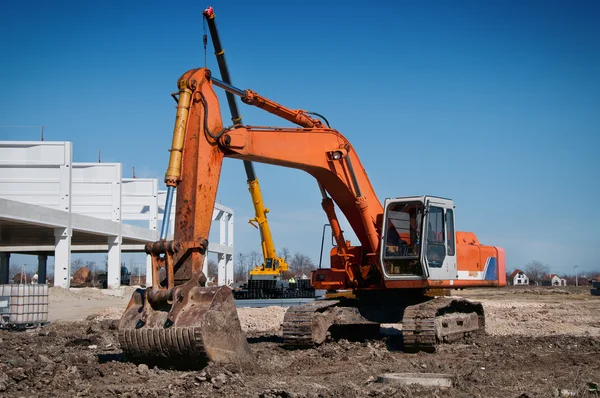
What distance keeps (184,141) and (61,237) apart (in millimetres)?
27769

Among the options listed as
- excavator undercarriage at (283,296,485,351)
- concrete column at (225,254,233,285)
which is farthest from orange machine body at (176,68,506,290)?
concrete column at (225,254,233,285)

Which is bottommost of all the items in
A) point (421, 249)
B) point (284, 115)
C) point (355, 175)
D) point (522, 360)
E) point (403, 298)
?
point (522, 360)

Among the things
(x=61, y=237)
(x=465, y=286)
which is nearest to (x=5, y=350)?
(x=465, y=286)

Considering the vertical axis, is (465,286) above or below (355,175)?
below

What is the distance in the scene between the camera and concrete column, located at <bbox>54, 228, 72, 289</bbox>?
3519 cm

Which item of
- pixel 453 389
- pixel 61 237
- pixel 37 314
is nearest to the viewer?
pixel 453 389

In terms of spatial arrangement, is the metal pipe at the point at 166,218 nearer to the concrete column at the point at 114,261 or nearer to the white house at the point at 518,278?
the concrete column at the point at 114,261

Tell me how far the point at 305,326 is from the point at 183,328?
3853 mm

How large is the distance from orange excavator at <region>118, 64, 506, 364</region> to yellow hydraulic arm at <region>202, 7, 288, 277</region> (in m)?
3.84

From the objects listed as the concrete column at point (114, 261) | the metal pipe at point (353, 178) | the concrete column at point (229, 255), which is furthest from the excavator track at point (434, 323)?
the concrete column at point (229, 255)

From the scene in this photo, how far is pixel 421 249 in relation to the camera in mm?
12539

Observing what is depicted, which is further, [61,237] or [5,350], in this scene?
[61,237]

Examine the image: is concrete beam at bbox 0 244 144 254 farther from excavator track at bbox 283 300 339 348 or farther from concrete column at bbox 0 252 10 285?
excavator track at bbox 283 300 339 348

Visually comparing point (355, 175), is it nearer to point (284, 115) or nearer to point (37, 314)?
point (284, 115)
